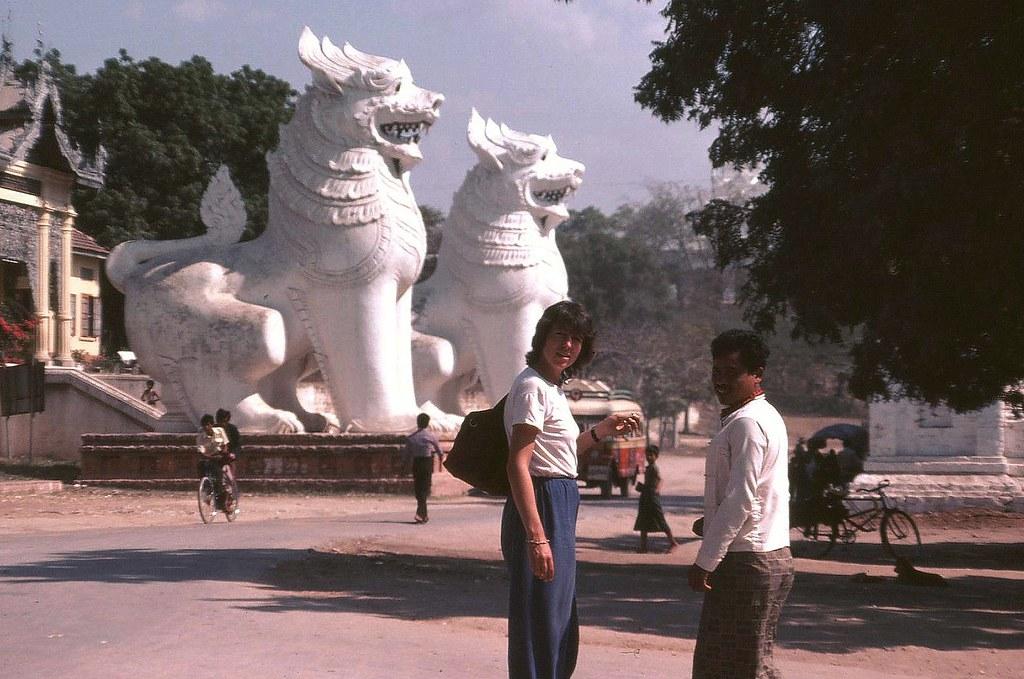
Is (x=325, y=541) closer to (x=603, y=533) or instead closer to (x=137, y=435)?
(x=603, y=533)

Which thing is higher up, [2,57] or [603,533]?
[2,57]

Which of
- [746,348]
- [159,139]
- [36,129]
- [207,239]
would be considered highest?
[159,139]

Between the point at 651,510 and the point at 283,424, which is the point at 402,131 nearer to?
the point at 283,424

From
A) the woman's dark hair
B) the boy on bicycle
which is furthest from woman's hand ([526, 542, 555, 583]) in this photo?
the boy on bicycle

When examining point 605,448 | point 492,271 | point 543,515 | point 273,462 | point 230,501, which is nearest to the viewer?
point 543,515

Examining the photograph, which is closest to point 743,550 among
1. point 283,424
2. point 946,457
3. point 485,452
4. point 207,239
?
point 485,452

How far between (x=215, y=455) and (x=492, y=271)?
9047mm

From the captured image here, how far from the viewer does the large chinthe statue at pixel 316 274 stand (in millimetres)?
20578

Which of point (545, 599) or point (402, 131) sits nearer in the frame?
point (545, 599)

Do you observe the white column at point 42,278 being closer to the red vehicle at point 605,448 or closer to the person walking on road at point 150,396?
the person walking on road at point 150,396

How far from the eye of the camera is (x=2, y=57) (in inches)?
1119

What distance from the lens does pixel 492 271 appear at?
24.3 metres

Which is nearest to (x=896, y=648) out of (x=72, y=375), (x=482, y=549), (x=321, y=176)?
(x=482, y=549)

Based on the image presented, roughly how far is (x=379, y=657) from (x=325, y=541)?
6569 millimetres
